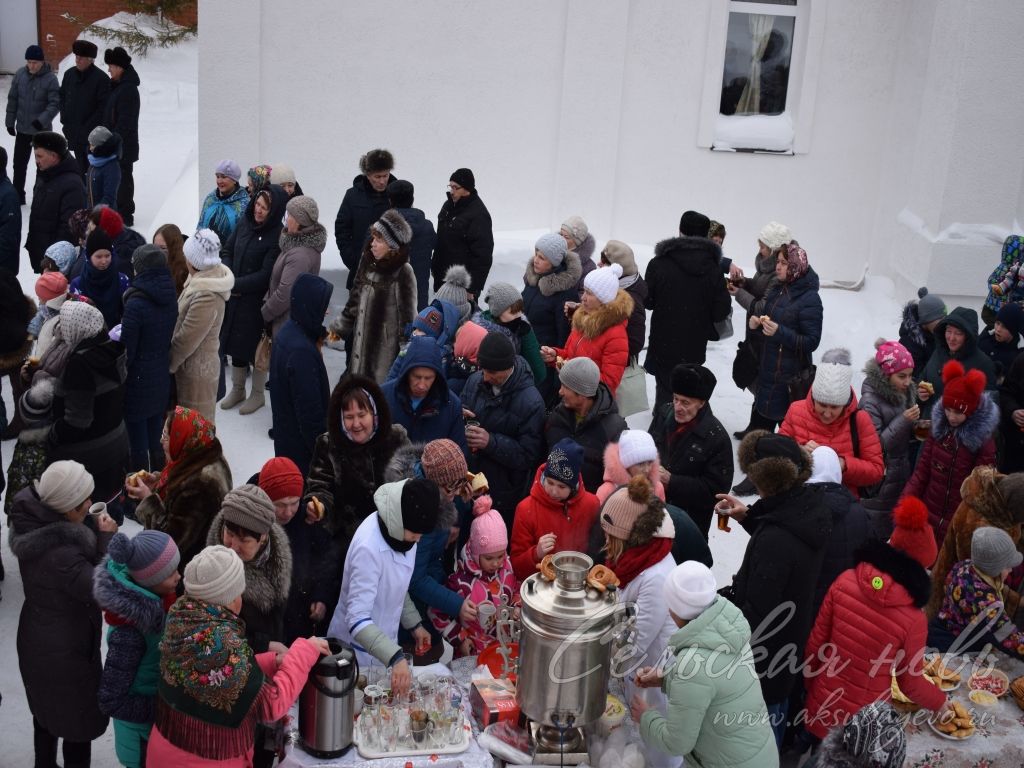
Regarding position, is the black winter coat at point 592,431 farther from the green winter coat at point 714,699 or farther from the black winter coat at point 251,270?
the black winter coat at point 251,270

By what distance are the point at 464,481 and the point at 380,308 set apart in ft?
10.1

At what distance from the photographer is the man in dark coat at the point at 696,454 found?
584cm

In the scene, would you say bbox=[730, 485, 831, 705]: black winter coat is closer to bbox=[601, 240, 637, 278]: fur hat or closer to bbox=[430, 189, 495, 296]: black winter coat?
bbox=[601, 240, 637, 278]: fur hat

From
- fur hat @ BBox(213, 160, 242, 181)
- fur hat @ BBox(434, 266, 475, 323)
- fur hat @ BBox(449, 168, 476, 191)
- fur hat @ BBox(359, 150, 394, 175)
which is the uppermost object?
fur hat @ BBox(359, 150, 394, 175)

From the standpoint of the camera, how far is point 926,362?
8.02 meters

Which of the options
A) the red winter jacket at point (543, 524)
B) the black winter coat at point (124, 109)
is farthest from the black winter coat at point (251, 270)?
the black winter coat at point (124, 109)

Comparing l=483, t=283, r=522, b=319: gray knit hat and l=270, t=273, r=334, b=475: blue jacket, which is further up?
l=483, t=283, r=522, b=319: gray knit hat

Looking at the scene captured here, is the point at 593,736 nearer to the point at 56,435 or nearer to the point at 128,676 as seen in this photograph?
the point at 128,676

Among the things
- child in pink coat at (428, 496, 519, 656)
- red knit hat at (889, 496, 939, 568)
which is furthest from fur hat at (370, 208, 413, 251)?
red knit hat at (889, 496, 939, 568)

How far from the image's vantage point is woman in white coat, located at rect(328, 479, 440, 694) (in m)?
4.52

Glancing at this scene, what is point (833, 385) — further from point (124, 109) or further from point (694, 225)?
point (124, 109)

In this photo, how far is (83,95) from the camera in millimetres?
12586

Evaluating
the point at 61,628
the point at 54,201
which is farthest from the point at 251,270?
the point at 61,628

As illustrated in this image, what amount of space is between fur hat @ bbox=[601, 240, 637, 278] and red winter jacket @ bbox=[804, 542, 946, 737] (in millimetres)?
3533
